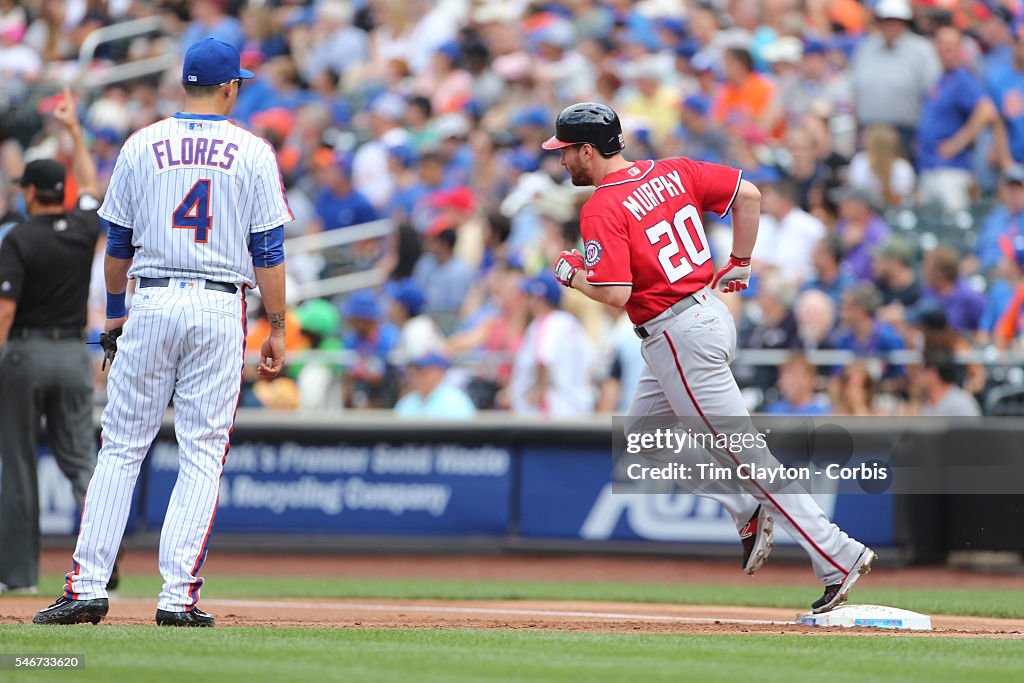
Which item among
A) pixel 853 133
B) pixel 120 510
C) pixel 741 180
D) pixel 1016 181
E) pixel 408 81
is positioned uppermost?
pixel 408 81

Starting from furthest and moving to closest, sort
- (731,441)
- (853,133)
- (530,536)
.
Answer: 1. (853,133)
2. (530,536)
3. (731,441)

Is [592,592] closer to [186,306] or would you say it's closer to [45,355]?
[45,355]

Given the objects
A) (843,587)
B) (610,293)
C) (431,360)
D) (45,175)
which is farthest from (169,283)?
(431,360)

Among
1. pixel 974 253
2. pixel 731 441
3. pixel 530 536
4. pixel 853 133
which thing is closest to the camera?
pixel 731 441

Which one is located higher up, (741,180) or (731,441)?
(741,180)

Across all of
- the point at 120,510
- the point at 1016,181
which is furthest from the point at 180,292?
the point at 1016,181

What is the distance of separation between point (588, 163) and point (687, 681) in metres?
2.85

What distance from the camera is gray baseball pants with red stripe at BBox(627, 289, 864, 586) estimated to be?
7.12 m

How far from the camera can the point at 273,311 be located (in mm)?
6684

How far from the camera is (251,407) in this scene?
13711 millimetres

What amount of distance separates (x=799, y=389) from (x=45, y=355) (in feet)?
18.4

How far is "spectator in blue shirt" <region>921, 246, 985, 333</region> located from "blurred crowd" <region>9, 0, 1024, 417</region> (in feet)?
0.07

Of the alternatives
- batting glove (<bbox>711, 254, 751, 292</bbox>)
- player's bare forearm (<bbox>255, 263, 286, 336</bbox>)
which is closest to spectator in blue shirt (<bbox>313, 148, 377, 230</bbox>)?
batting glove (<bbox>711, 254, 751, 292</bbox>)

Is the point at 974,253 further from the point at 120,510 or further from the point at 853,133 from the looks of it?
the point at 120,510
